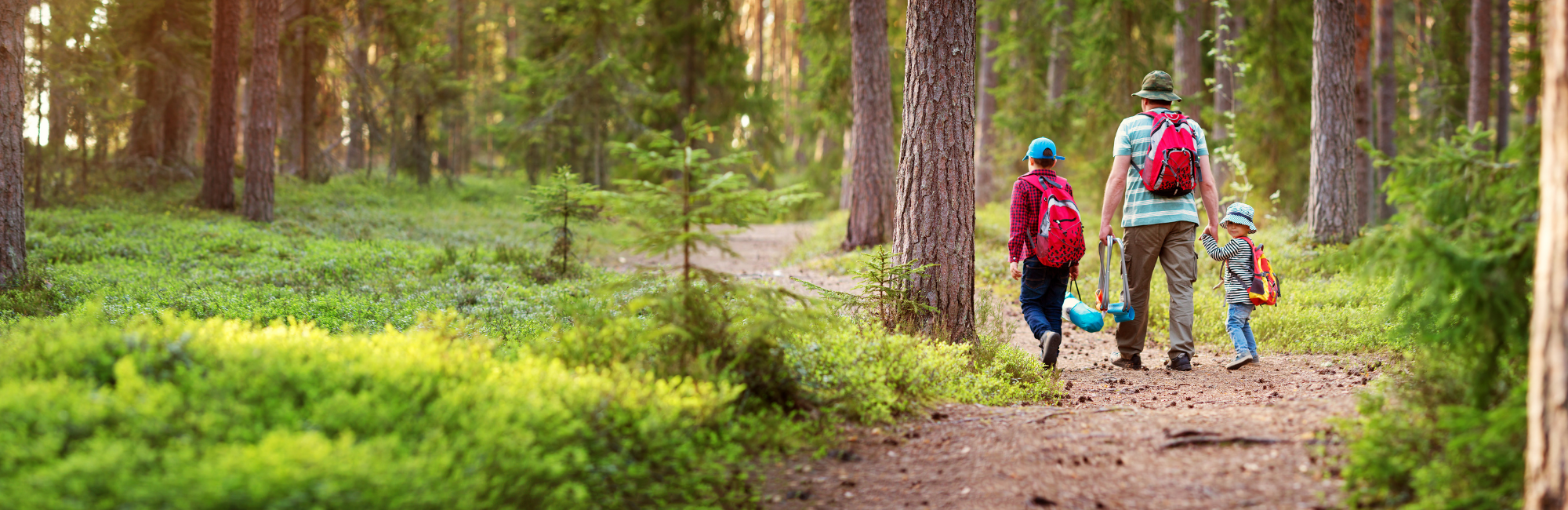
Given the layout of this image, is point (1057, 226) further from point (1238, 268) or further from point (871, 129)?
point (871, 129)

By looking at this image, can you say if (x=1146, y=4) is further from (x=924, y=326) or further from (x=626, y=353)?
(x=626, y=353)

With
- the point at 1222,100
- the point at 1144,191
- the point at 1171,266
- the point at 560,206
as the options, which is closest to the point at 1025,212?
the point at 1144,191

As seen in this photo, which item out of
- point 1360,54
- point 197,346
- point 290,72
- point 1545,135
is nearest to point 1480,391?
point 1545,135

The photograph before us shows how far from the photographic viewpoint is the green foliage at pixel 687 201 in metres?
4.24

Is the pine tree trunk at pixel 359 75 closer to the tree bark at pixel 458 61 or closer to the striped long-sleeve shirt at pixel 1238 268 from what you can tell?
the tree bark at pixel 458 61

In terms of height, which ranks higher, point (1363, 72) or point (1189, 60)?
point (1189, 60)

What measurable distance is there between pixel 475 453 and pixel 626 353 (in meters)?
1.38

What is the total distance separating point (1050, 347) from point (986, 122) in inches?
603

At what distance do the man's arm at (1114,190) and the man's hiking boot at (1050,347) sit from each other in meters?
0.80

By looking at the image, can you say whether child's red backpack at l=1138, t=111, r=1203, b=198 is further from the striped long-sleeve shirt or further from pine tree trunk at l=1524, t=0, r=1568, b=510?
pine tree trunk at l=1524, t=0, r=1568, b=510

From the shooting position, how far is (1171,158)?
625 centimetres

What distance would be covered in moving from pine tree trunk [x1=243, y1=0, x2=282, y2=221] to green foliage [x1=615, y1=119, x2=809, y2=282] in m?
12.8

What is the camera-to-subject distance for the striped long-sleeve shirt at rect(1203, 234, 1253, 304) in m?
6.74

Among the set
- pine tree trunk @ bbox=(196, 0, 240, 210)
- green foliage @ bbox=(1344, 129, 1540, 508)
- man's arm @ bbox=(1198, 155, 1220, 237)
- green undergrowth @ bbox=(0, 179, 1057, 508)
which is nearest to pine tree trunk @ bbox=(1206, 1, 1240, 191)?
man's arm @ bbox=(1198, 155, 1220, 237)
